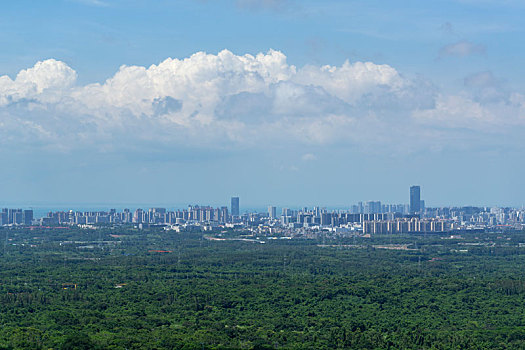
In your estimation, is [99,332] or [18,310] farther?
[18,310]

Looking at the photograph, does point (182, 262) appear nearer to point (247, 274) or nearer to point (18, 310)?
point (247, 274)

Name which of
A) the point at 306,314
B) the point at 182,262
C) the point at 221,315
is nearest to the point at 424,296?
the point at 306,314

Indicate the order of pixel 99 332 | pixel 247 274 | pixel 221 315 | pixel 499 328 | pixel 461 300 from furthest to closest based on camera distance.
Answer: pixel 247 274 < pixel 461 300 < pixel 221 315 < pixel 499 328 < pixel 99 332

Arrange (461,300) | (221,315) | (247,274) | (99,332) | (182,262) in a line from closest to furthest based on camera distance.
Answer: (99,332) < (221,315) < (461,300) < (247,274) < (182,262)

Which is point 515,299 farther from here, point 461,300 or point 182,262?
point 182,262

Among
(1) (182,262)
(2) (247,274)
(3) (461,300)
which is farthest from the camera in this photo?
(1) (182,262)

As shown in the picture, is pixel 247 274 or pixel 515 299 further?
pixel 247 274

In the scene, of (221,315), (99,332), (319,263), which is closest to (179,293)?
(221,315)
